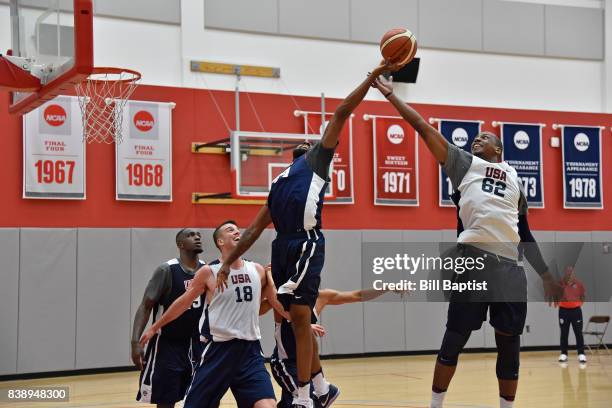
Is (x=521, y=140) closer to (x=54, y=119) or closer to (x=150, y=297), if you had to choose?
(x=54, y=119)

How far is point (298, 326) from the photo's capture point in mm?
5840

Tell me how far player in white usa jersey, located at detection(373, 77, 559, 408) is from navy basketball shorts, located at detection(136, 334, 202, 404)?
2.29m

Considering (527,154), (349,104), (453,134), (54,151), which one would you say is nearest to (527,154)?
(527,154)

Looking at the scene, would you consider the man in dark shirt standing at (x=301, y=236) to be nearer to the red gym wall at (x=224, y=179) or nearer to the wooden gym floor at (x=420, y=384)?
the wooden gym floor at (x=420, y=384)

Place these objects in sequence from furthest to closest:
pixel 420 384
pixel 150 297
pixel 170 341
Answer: pixel 420 384 → pixel 150 297 → pixel 170 341

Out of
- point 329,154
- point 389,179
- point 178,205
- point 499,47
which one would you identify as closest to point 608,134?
point 499,47

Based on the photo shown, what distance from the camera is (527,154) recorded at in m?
18.0

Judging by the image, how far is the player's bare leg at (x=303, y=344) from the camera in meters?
5.82

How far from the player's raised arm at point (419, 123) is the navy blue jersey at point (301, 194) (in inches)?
22.7

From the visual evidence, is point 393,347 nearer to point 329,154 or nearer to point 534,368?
point 534,368

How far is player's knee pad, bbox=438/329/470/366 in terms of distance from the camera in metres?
6.35

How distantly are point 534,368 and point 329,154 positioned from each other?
994 cm

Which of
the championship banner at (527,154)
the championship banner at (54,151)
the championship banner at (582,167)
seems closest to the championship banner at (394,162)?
the championship banner at (527,154)

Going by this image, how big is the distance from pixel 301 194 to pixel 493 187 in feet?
4.91
